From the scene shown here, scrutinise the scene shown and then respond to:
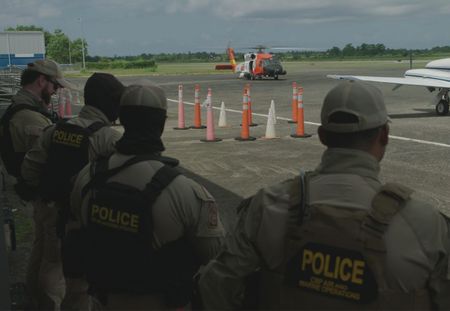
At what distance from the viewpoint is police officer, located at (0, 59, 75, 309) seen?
4566 mm

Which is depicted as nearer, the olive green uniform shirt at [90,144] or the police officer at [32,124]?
the olive green uniform shirt at [90,144]

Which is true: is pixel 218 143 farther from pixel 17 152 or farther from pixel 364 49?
pixel 364 49

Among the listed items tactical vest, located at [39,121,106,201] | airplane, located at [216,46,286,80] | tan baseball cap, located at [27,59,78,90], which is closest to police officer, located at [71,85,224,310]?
tactical vest, located at [39,121,106,201]

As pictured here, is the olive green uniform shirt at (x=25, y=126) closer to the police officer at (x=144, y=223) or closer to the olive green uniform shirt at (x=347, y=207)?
the police officer at (x=144, y=223)

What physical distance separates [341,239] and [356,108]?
495 mm

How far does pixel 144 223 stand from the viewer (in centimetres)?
257

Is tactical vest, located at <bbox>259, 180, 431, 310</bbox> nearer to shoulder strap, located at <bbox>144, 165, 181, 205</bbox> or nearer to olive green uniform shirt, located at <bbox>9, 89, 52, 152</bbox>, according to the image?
shoulder strap, located at <bbox>144, 165, 181, 205</bbox>

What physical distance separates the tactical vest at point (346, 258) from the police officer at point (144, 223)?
713mm

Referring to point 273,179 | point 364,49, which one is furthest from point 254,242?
point 364,49

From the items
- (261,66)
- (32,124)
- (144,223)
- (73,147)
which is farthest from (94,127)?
(261,66)

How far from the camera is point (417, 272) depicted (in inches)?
76.5

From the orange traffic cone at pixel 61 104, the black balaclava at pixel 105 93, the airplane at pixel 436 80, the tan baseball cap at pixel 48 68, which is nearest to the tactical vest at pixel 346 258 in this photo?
the black balaclava at pixel 105 93

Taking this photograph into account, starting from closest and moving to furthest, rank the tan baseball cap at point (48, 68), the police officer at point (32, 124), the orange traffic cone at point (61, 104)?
the police officer at point (32, 124), the tan baseball cap at point (48, 68), the orange traffic cone at point (61, 104)

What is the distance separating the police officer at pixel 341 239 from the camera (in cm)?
193
